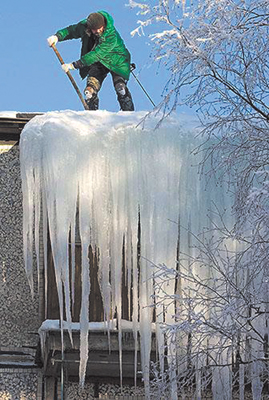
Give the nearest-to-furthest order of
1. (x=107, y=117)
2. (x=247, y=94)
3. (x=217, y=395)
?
1. (x=247, y=94)
2. (x=217, y=395)
3. (x=107, y=117)

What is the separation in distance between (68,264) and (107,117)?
1.74 m

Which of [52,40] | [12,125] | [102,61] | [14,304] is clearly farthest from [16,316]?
[52,40]

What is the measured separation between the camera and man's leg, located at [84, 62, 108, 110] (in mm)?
12234

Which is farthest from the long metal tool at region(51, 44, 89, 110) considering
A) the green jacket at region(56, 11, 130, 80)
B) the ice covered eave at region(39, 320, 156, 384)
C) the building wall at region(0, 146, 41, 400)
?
the ice covered eave at region(39, 320, 156, 384)

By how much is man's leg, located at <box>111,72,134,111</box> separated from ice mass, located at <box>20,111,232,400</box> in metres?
1.41

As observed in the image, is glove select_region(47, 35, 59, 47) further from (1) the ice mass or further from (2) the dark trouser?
(1) the ice mass

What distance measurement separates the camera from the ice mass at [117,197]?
10531 mm

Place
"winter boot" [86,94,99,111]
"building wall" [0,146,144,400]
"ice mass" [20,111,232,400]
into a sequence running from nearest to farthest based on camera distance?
"ice mass" [20,111,232,400] → "building wall" [0,146,144,400] → "winter boot" [86,94,99,111]

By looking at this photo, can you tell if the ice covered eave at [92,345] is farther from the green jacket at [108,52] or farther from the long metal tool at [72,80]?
the green jacket at [108,52]

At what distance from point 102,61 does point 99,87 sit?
1.11 feet

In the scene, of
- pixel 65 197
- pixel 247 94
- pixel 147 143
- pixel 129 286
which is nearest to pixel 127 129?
pixel 147 143

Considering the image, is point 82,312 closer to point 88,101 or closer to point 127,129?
point 127,129

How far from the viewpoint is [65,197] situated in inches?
418

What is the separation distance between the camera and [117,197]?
35.0 feet
